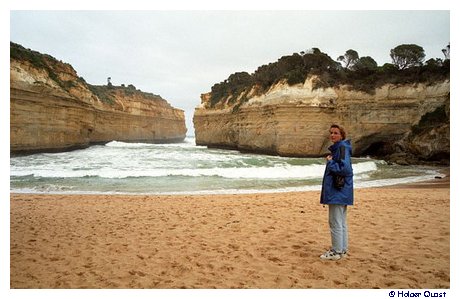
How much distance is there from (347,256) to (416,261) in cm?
79

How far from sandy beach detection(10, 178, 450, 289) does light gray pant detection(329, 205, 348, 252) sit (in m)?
0.19

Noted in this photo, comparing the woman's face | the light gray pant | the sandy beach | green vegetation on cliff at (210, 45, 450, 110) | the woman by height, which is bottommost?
the sandy beach

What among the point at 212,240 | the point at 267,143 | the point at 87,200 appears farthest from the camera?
the point at 267,143

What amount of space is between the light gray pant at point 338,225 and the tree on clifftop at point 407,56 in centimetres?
2904

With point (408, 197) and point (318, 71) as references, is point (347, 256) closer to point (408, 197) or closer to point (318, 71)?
point (408, 197)

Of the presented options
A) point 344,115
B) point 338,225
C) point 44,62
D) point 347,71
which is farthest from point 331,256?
point 44,62

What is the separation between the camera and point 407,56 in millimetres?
28094

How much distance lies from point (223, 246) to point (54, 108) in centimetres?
2593

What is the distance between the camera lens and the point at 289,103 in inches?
955

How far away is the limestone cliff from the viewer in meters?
21.0

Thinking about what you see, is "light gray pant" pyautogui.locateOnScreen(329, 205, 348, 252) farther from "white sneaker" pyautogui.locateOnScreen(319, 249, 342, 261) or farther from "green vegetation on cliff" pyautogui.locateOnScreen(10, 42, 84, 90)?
"green vegetation on cliff" pyautogui.locateOnScreen(10, 42, 84, 90)

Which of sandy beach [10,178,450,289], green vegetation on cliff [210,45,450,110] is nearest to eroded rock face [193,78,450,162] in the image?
green vegetation on cliff [210,45,450,110]

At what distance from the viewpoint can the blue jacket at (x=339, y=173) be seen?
333cm
